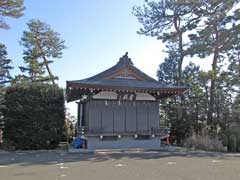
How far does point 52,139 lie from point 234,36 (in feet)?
39.0

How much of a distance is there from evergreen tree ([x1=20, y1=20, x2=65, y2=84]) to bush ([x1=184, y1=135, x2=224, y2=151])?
1571 cm

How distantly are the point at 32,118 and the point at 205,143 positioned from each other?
8.34 metres

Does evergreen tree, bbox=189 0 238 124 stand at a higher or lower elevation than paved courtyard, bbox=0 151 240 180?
higher

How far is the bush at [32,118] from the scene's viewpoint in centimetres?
1403

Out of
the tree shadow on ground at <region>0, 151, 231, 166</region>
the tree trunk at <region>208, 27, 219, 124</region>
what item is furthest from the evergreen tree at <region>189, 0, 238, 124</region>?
the tree shadow on ground at <region>0, 151, 231, 166</region>

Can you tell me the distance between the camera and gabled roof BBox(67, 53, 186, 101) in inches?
514

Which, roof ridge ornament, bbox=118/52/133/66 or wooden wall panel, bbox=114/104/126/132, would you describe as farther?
roof ridge ornament, bbox=118/52/133/66

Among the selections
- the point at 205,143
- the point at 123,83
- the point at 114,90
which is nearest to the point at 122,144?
the point at 114,90

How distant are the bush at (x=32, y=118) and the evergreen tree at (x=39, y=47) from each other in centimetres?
1287

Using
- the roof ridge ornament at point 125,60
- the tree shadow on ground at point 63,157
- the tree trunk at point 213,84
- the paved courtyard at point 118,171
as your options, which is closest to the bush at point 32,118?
the tree shadow on ground at point 63,157

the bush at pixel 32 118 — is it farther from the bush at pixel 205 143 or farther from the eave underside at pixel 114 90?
the bush at pixel 205 143

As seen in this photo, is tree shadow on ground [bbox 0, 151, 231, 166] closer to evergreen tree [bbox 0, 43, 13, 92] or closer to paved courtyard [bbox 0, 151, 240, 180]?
paved courtyard [bbox 0, 151, 240, 180]

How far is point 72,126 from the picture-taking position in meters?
19.2

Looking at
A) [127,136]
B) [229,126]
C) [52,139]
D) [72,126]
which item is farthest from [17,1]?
[229,126]
